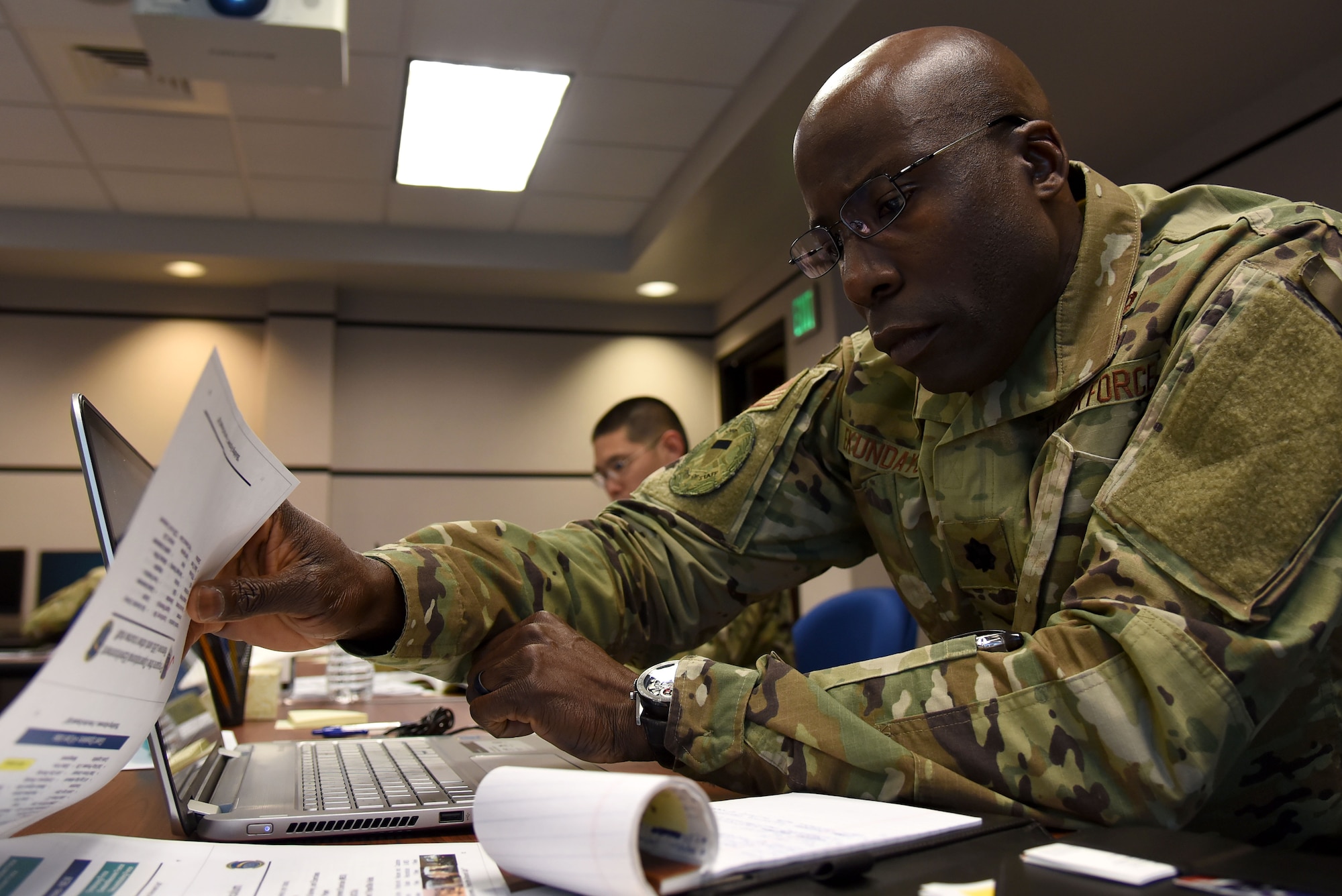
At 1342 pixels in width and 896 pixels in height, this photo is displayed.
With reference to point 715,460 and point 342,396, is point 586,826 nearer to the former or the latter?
point 715,460

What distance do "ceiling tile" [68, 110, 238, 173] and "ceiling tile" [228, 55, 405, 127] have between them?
0.82ft

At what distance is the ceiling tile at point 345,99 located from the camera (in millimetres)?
3496

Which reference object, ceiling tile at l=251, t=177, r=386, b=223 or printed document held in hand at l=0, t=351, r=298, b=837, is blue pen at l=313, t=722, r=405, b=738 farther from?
ceiling tile at l=251, t=177, r=386, b=223

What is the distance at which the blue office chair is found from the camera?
6.21ft

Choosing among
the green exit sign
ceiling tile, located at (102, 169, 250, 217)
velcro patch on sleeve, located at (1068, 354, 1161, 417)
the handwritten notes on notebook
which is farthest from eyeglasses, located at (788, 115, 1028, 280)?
ceiling tile, located at (102, 169, 250, 217)

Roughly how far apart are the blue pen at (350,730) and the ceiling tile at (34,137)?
3.45 metres

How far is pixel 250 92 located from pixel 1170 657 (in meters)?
3.81

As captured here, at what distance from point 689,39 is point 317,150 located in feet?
5.75

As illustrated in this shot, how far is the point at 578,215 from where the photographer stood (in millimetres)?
4945

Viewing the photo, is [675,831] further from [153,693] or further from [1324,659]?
[1324,659]

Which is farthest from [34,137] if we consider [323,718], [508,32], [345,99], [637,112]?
[323,718]

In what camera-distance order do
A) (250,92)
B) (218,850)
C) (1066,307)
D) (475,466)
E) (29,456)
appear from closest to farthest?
(218,850)
(1066,307)
(250,92)
(29,456)
(475,466)

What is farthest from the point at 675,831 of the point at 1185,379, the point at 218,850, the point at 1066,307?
the point at 1066,307

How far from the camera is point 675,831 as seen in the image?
45 centimetres
